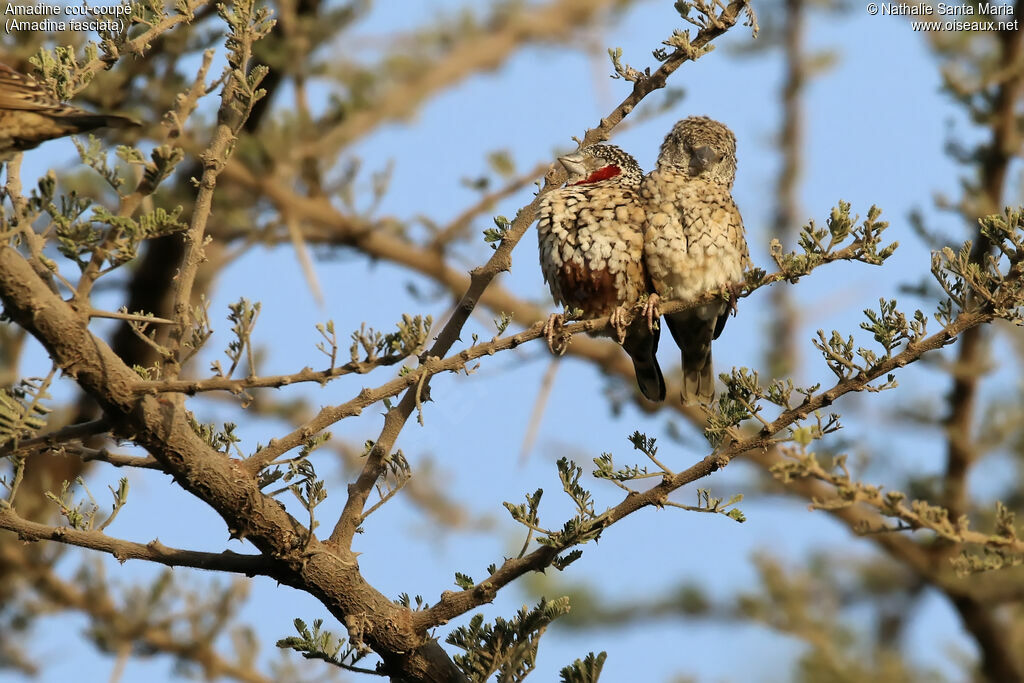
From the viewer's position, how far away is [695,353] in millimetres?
5000

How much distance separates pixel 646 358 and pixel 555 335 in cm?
159

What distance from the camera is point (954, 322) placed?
2.60m

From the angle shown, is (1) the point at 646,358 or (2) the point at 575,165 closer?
(2) the point at 575,165

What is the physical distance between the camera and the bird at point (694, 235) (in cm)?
427

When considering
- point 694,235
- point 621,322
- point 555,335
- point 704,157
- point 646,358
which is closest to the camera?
point 555,335

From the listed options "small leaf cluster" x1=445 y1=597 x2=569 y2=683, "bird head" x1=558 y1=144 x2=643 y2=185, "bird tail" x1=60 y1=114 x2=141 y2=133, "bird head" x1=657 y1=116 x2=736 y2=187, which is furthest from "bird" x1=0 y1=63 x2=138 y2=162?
"bird head" x1=657 y1=116 x2=736 y2=187

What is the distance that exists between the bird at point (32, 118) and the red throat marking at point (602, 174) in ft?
7.41

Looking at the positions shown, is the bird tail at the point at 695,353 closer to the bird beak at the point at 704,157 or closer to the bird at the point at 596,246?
the bird at the point at 596,246

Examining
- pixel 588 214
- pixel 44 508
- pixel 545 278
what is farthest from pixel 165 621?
pixel 588 214

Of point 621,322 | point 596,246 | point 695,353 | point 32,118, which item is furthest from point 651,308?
point 32,118

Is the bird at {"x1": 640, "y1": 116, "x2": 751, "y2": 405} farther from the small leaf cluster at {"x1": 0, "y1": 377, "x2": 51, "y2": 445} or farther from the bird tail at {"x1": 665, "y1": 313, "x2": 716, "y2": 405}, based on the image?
the small leaf cluster at {"x1": 0, "y1": 377, "x2": 51, "y2": 445}

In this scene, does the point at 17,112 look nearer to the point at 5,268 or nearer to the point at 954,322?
the point at 5,268

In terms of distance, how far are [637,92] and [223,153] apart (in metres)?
1.02

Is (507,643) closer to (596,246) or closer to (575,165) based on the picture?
(596,246)
